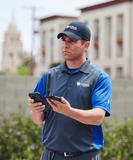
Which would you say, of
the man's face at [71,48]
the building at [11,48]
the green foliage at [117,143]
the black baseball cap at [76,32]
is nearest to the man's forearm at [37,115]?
the man's face at [71,48]

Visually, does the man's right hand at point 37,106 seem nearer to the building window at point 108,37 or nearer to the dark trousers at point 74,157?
the dark trousers at point 74,157

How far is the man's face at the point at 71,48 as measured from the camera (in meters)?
2.29

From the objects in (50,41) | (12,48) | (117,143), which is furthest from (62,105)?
(12,48)

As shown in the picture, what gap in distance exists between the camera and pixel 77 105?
2.21 metres

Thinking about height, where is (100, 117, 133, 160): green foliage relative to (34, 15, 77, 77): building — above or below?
below

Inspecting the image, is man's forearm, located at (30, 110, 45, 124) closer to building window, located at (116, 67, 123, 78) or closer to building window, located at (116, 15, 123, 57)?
building window, located at (116, 15, 123, 57)

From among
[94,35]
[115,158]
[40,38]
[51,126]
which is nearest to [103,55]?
[94,35]

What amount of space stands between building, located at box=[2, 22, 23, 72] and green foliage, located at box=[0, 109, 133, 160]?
78069mm

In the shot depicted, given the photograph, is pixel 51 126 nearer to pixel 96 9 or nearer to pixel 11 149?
pixel 11 149

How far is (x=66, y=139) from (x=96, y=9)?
3039 cm

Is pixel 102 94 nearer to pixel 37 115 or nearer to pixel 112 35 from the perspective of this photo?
pixel 37 115

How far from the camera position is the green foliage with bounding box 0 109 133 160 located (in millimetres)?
4094

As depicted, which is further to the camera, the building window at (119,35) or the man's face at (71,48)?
the building window at (119,35)

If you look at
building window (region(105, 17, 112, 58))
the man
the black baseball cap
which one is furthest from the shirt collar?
building window (region(105, 17, 112, 58))
